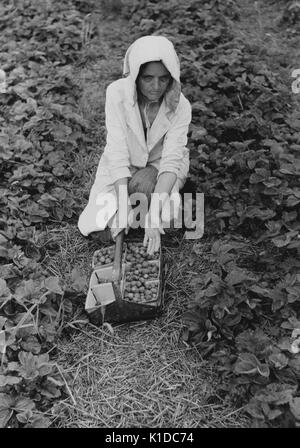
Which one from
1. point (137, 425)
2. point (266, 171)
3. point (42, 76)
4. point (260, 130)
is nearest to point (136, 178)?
point (266, 171)

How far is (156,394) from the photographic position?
223 cm

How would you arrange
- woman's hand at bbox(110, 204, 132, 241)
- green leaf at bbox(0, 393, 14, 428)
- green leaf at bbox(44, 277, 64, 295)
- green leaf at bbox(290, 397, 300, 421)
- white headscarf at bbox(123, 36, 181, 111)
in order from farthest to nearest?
woman's hand at bbox(110, 204, 132, 241)
green leaf at bbox(44, 277, 64, 295)
white headscarf at bbox(123, 36, 181, 111)
green leaf at bbox(0, 393, 14, 428)
green leaf at bbox(290, 397, 300, 421)

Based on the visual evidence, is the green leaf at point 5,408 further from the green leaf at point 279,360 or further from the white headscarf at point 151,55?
the white headscarf at point 151,55

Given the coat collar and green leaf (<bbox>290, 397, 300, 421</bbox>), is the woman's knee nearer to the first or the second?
the coat collar

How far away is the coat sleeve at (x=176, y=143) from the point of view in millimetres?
2621

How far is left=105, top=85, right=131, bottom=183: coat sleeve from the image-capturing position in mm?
2611

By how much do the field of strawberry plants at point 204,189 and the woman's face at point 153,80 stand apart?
752 millimetres

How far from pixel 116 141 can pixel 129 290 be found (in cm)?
75

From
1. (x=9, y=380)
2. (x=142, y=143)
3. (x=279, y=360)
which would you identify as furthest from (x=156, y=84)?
(x=9, y=380)

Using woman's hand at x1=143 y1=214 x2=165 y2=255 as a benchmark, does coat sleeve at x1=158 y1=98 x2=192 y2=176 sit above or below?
above

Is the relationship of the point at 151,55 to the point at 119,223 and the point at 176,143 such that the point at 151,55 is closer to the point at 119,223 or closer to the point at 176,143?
the point at 176,143

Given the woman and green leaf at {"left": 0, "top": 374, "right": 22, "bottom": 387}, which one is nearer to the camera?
green leaf at {"left": 0, "top": 374, "right": 22, "bottom": 387}

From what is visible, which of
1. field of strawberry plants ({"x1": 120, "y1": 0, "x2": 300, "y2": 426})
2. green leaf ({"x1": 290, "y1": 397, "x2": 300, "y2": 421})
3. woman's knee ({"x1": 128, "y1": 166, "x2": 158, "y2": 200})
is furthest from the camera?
woman's knee ({"x1": 128, "y1": 166, "x2": 158, "y2": 200})

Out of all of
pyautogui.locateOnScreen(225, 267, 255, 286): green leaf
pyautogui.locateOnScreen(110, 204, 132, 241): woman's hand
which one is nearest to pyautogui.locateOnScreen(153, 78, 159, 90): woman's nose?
pyautogui.locateOnScreen(110, 204, 132, 241): woman's hand
